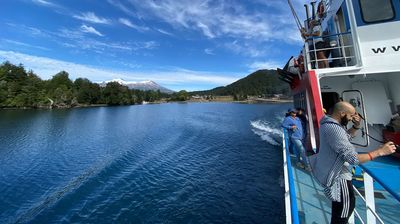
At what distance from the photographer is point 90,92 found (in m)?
96.5

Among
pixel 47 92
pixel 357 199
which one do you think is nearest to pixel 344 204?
pixel 357 199

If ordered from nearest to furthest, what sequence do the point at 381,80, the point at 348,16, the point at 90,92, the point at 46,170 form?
the point at 348,16, the point at 381,80, the point at 46,170, the point at 90,92

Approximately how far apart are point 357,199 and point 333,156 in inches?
111

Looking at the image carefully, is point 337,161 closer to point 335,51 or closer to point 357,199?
point 357,199

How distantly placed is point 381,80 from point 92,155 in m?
16.1

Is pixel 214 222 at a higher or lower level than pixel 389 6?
lower

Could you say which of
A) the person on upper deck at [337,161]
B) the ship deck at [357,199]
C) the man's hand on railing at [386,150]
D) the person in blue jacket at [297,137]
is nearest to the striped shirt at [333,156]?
the person on upper deck at [337,161]

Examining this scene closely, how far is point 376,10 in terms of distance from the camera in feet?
21.6

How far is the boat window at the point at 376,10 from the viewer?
6.49 meters

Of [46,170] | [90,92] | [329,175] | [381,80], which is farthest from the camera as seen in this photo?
[90,92]

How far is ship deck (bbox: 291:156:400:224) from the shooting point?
13.2 ft

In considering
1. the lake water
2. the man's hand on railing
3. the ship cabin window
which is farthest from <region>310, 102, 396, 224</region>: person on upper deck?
the ship cabin window

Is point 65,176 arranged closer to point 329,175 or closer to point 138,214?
point 138,214

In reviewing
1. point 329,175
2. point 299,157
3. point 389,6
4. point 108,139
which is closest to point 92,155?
point 108,139
